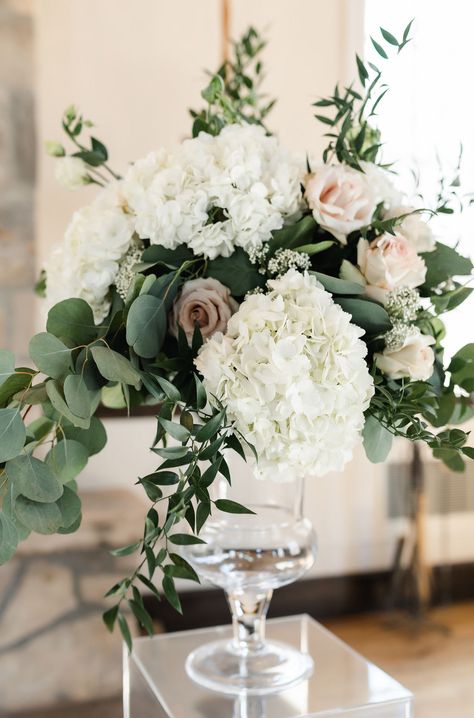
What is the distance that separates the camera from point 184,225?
85 cm

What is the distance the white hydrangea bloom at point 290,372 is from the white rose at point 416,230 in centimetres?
17

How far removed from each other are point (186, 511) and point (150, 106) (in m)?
1.89

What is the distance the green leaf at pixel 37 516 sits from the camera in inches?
30.0

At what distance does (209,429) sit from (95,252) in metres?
0.27

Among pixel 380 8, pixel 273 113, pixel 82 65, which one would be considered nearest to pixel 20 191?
pixel 82 65

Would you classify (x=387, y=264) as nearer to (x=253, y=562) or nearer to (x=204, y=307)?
(x=204, y=307)

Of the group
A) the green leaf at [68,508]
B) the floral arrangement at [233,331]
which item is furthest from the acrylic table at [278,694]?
the green leaf at [68,508]

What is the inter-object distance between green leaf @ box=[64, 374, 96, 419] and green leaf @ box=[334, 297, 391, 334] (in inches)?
11.0

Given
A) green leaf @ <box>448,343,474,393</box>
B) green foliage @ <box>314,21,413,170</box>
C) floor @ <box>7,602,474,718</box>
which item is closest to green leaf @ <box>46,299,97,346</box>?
green foliage @ <box>314,21,413,170</box>

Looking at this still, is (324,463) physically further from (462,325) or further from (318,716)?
(462,325)

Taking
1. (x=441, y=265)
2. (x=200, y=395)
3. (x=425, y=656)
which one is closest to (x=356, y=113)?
(x=441, y=265)

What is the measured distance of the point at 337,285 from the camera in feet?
2.74

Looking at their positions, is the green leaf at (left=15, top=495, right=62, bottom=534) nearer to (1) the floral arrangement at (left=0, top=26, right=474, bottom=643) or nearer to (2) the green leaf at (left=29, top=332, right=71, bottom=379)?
(1) the floral arrangement at (left=0, top=26, right=474, bottom=643)

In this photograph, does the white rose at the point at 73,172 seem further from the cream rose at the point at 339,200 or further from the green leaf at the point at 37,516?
the green leaf at the point at 37,516
